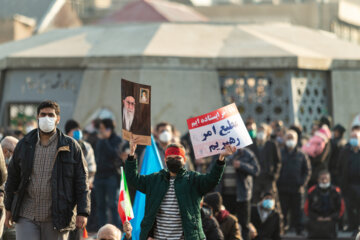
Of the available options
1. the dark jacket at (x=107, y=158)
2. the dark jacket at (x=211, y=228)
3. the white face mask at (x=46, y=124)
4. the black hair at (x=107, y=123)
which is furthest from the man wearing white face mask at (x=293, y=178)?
the white face mask at (x=46, y=124)

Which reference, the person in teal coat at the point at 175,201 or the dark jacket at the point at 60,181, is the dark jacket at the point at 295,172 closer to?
the person in teal coat at the point at 175,201

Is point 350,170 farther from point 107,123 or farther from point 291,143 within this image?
point 107,123

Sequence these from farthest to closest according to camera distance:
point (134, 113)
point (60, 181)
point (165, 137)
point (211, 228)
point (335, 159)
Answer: point (335, 159) < point (165, 137) < point (211, 228) < point (134, 113) < point (60, 181)

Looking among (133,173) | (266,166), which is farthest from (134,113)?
(266,166)

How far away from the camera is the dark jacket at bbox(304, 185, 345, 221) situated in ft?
54.4

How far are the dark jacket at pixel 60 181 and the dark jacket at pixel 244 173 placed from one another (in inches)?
219

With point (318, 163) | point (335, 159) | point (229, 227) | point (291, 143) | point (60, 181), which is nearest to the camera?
point (60, 181)

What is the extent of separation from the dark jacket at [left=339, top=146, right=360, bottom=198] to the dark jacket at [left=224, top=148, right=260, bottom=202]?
10.6ft

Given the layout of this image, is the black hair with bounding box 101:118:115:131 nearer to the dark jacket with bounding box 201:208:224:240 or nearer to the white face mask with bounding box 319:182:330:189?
the white face mask with bounding box 319:182:330:189

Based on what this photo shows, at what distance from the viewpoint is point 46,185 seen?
9.02m

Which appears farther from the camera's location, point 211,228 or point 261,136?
point 261,136

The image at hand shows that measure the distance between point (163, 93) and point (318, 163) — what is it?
22.8ft

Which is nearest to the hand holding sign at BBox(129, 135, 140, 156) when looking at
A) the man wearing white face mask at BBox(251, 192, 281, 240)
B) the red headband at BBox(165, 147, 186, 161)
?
the red headband at BBox(165, 147, 186, 161)

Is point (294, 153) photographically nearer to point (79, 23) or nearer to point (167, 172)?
point (167, 172)
